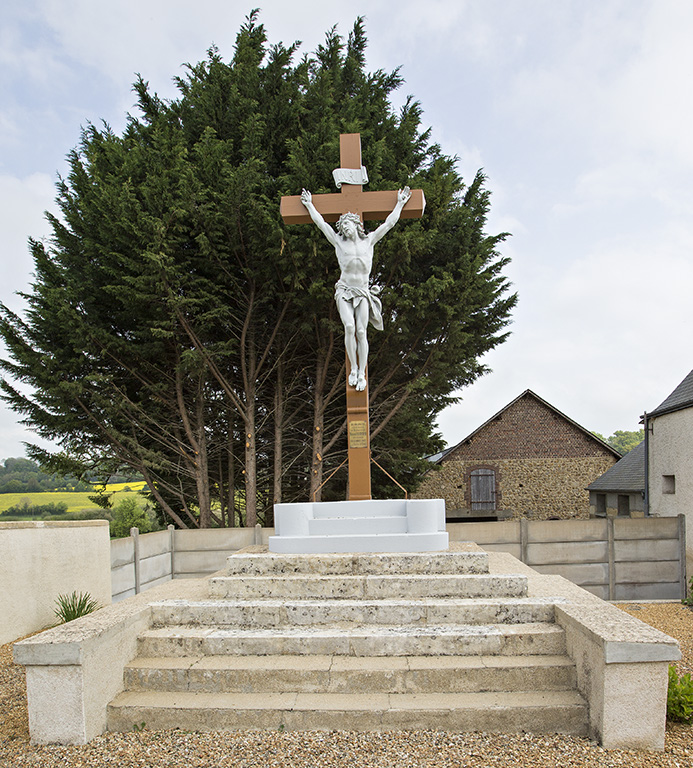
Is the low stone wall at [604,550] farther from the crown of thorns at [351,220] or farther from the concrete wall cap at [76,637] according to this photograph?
the concrete wall cap at [76,637]

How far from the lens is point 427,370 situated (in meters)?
11.2

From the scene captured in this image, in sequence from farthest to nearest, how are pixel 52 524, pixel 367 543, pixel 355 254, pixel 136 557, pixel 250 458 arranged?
pixel 250 458 < pixel 136 557 < pixel 52 524 < pixel 355 254 < pixel 367 543

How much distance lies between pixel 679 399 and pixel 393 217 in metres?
8.27

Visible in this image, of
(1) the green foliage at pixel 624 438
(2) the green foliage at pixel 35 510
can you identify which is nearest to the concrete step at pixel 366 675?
(2) the green foliage at pixel 35 510

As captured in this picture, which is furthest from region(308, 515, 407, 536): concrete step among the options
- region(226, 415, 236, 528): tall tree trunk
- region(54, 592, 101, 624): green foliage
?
region(226, 415, 236, 528): tall tree trunk

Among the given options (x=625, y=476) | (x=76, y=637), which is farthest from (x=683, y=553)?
(x=76, y=637)

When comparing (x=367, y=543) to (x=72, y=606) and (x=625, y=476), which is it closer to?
(x=72, y=606)

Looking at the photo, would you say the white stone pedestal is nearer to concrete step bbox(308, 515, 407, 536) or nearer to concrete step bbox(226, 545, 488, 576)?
concrete step bbox(308, 515, 407, 536)

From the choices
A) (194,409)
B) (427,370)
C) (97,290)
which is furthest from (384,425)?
(97,290)

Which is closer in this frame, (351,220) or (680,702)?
(680,702)

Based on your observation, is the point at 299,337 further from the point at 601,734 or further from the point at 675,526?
the point at 601,734

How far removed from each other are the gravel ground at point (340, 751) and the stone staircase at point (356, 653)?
11 centimetres

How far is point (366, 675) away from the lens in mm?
3900

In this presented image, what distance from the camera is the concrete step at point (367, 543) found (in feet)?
17.8
